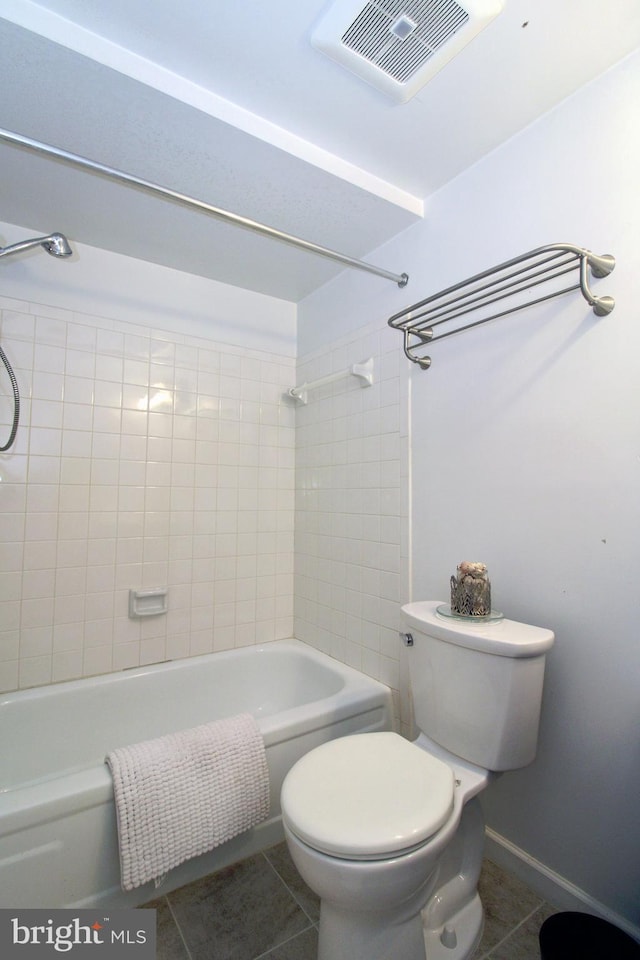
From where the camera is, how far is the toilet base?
1044mm

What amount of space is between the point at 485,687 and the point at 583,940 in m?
0.54

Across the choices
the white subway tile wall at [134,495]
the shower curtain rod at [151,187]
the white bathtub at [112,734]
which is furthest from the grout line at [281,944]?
the shower curtain rod at [151,187]

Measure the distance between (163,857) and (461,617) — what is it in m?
1.01

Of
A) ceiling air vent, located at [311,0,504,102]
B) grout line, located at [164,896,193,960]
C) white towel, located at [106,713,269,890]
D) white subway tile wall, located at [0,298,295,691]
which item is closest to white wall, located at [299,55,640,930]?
ceiling air vent, located at [311,0,504,102]

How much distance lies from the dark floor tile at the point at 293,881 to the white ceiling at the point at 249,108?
6.98 feet

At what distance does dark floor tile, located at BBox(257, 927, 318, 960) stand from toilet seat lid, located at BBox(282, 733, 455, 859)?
49 cm

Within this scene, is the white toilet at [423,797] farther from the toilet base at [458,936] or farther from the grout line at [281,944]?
the grout line at [281,944]

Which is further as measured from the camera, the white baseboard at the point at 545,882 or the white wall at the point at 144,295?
the white wall at the point at 144,295

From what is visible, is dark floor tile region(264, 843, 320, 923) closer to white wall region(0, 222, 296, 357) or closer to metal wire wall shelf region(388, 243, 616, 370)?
metal wire wall shelf region(388, 243, 616, 370)

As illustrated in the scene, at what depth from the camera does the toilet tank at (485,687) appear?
1057 millimetres

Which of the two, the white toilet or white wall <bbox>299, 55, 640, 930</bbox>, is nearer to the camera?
the white toilet

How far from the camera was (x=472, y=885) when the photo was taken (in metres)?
1.16

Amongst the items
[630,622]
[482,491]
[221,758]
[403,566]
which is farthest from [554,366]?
[221,758]

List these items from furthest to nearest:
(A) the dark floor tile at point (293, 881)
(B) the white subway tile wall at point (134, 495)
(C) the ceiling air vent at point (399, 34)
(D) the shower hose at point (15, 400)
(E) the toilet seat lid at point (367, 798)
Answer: (B) the white subway tile wall at point (134, 495) < (D) the shower hose at point (15, 400) < (A) the dark floor tile at point (293, 881) < (C) the ceiling air vent at point (399, 34) < (E) the toilet seat lid at point (367, 798)
